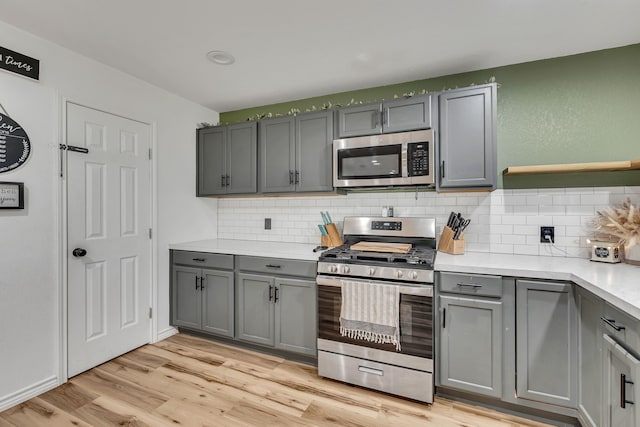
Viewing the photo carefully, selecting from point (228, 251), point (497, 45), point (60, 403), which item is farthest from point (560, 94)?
point (60, 403)

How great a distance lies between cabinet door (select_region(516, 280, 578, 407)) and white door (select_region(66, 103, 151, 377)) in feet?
9.87

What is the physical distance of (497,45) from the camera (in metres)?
2.13

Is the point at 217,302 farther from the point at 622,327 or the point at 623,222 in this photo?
the point at 623,222

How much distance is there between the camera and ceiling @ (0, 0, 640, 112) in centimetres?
173

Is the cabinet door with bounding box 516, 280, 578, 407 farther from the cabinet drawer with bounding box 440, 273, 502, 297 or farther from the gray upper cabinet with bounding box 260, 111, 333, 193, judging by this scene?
the gray upper cabinet with bounding box 260, 111, 333, 193

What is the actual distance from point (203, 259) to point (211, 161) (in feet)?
3.51

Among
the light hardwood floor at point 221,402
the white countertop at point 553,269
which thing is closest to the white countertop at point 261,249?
the white countertop at point 553,269

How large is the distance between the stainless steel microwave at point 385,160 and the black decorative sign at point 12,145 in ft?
7.08

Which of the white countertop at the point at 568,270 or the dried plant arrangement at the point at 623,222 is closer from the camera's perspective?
the white countertop at the point at 568,270

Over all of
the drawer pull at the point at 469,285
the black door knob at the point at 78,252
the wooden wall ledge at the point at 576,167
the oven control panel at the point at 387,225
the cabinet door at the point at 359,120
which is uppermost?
the cabinet door at the point at 359,120

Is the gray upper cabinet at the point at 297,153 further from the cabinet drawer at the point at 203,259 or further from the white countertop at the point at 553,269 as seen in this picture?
the cabinet drawer at the point at 203,259

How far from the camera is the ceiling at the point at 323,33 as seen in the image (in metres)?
1.73

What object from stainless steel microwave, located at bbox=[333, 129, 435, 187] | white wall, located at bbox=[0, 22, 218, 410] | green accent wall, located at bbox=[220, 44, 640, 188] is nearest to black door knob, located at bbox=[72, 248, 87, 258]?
white wall, located at bbox=[0, 22, 218, 410]

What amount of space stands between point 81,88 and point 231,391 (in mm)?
2510
